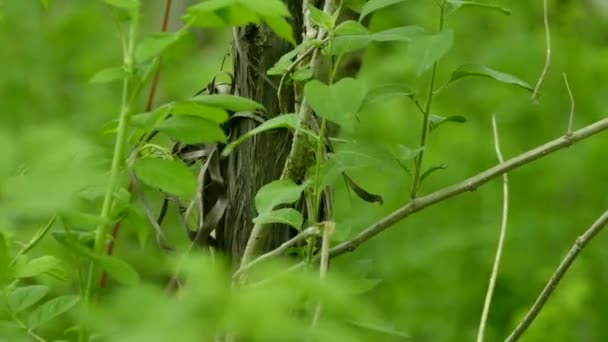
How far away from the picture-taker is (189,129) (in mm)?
1274

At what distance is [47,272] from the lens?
1428mm

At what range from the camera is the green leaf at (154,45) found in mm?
1114

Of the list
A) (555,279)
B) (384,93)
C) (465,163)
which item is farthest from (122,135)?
(465,163)

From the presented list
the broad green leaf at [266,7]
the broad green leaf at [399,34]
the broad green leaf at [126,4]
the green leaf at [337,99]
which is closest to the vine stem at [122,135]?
the broad green leaf at [126,4]

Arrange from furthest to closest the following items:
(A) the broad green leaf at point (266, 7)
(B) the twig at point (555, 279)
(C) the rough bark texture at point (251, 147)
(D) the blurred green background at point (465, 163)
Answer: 1. (D) the blurred green background at point (465, 163)
2. (C) the rough bark texture at point (251, 147)
3. (B) the twig at point (555, 279)
4. (A) the broad green leaf at point (266, 7)

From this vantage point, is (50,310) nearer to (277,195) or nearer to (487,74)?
(277,195)

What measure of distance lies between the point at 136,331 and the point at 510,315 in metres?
3.41

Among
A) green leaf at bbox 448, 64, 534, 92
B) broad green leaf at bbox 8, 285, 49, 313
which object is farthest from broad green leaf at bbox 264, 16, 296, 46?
broad green leaf at bbox 8, 285, 49, 313

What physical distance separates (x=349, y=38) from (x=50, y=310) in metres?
0.51

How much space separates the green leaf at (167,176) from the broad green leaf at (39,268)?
261mm

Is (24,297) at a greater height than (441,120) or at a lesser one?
lesser

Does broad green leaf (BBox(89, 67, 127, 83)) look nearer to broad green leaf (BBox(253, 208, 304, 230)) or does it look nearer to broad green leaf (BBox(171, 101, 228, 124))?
broad green leaf (BBox(171, 101, 228, 124))

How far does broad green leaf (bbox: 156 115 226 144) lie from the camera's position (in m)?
1.27

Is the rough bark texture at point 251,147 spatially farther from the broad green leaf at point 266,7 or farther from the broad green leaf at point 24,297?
the broad green leaf at point 266,7
